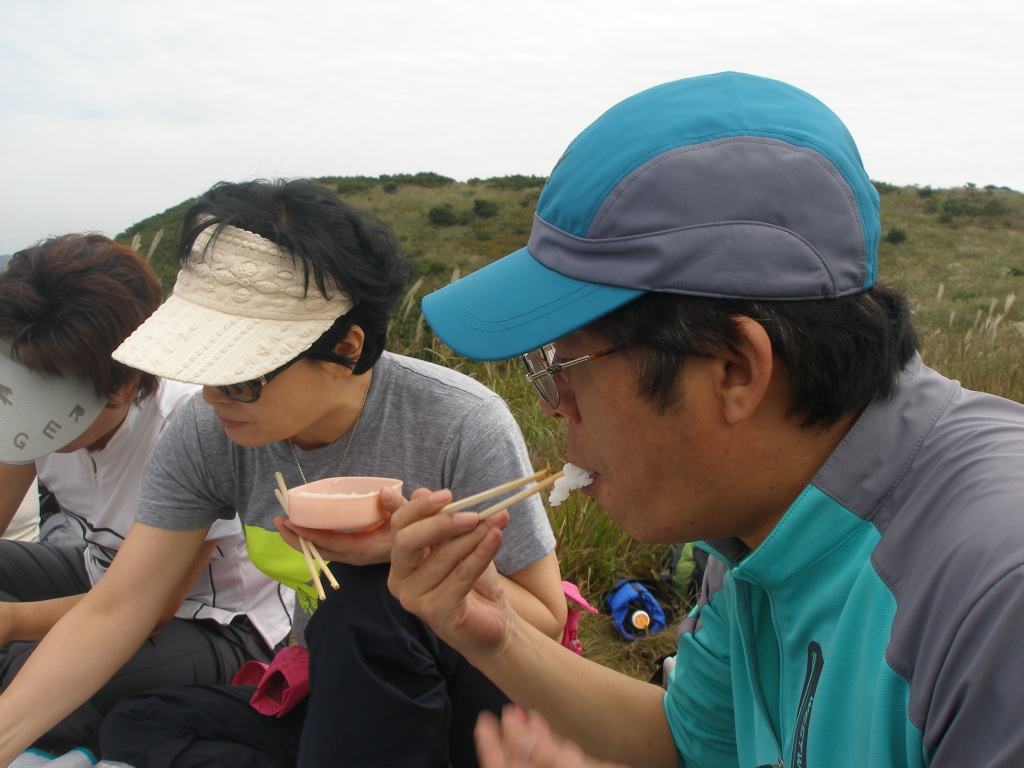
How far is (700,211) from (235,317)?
57.8 inches

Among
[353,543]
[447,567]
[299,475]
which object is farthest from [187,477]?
[447,567]

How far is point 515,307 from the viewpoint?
4.51 ft

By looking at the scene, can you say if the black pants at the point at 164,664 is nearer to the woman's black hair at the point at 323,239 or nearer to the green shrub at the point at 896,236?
the woman's black hair at the point at 323,239

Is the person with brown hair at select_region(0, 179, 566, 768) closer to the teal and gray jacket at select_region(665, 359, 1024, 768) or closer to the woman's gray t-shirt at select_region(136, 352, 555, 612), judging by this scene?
the woman's gray t-shirt at select_region(136, 352, 555, 612)

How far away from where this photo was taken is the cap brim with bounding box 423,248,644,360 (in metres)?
1.29

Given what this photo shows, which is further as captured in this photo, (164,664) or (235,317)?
(164,664)

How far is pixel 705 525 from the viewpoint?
1402 millimetres

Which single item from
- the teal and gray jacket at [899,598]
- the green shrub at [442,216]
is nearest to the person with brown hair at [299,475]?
the teal and gray jacket at [899,598]

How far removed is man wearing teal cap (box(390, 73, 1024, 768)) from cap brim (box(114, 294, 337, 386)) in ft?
2.73

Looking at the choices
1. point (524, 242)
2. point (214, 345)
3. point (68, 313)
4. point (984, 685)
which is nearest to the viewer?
point (984, 685)

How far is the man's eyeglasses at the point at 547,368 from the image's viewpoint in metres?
1.40

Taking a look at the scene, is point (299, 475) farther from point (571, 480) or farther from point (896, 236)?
point (896, 236)

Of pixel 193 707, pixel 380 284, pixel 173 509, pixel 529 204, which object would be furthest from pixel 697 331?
pixel 529 204

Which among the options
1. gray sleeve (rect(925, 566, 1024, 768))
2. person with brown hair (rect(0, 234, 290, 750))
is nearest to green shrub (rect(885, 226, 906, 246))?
person with brown hair (rect(0, 234, 290, 750))
